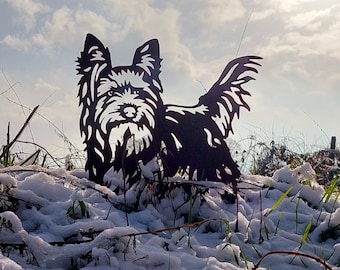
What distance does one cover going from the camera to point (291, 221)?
109 inches

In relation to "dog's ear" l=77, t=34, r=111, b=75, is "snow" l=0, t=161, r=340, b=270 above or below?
below

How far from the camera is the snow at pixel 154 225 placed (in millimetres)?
1771

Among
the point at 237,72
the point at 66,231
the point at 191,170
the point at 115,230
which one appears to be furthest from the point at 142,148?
the point at 115,230

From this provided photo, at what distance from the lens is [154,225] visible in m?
2.51

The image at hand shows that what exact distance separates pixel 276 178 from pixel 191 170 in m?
0.75

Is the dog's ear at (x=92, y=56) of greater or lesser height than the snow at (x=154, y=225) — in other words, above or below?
above

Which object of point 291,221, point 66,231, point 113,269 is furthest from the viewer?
point 291,221

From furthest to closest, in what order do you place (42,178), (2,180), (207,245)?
(42,178), (207,245), (2,180)

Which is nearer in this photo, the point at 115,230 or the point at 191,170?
the point at 115,230

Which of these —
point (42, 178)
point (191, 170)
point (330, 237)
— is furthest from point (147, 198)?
point (330, 237)

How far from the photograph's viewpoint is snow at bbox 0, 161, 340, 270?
5.81 ft

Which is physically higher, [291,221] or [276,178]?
[276,178]

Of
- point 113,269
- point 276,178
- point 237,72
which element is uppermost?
point 237,72

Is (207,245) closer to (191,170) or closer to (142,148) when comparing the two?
(191,170)
